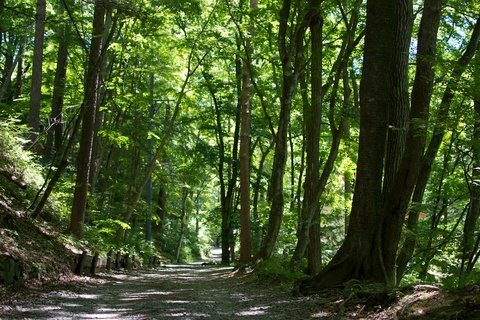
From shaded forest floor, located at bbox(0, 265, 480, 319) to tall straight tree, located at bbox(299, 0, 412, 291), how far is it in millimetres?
559

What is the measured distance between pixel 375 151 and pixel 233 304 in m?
3.47

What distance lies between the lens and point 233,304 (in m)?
8.14

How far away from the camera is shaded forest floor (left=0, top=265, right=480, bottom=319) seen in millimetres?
5027

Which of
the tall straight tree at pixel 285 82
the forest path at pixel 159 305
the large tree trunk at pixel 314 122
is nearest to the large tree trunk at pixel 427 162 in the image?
the large tree trunk at pixel 314 122

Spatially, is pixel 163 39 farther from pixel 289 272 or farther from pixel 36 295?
pixel 36 295

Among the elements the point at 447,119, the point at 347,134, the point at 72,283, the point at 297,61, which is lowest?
the point at 72,283

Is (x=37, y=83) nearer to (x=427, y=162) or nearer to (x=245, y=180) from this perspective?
(x=245, y=180)

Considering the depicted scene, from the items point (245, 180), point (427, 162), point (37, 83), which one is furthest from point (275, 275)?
point (37, 83)

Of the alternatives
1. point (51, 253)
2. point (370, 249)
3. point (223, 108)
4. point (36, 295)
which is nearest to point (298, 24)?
point (370, 249)

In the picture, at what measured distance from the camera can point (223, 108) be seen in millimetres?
25906

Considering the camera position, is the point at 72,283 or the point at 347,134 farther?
the point at 347,134

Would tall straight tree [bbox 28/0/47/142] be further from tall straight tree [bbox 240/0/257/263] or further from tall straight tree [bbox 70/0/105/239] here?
tall straight tree [bbox 240/0/257/263]

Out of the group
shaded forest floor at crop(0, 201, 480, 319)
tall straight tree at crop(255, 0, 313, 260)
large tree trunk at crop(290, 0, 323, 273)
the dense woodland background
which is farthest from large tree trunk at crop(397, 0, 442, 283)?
tall straight tree at crop(255, 0, 313, 260)

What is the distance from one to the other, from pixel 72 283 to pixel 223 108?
17.3 meters
